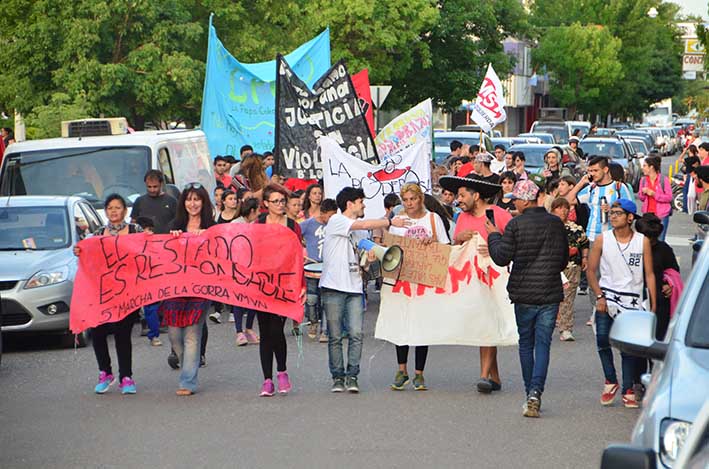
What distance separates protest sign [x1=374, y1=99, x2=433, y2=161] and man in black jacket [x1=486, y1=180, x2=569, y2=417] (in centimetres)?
1105

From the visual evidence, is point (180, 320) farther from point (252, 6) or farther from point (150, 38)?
point (252, 6)

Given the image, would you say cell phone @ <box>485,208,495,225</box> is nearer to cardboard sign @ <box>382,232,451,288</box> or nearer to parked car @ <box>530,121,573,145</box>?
cardboard sign @ <box>382,232,451,288</box>

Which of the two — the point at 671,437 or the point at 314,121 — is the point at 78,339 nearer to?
the point at 314,121

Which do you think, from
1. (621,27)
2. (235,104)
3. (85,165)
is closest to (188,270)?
(85,165)

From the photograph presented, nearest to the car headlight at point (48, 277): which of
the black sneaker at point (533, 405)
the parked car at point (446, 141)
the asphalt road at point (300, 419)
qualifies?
the asphalt road at point (300, 419)

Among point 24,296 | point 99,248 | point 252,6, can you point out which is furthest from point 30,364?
point 252,6

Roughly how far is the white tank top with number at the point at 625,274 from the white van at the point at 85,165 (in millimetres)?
7961

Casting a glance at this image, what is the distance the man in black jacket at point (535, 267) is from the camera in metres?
10.3

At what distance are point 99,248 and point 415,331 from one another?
2.75m

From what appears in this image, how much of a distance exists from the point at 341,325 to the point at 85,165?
7121mm

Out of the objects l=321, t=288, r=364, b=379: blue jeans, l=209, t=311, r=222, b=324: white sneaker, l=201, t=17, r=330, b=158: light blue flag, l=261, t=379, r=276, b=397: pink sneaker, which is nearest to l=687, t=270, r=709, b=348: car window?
l=321, t=288, r=364, b=379: blue jeans

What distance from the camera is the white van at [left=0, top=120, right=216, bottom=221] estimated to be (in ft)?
56.4

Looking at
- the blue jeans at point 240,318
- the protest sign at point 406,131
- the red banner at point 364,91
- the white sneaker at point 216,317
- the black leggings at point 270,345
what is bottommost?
the white sneaker at point 216,317

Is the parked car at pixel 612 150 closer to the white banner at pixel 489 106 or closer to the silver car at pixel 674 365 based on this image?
the white banner at pixel 489 106
